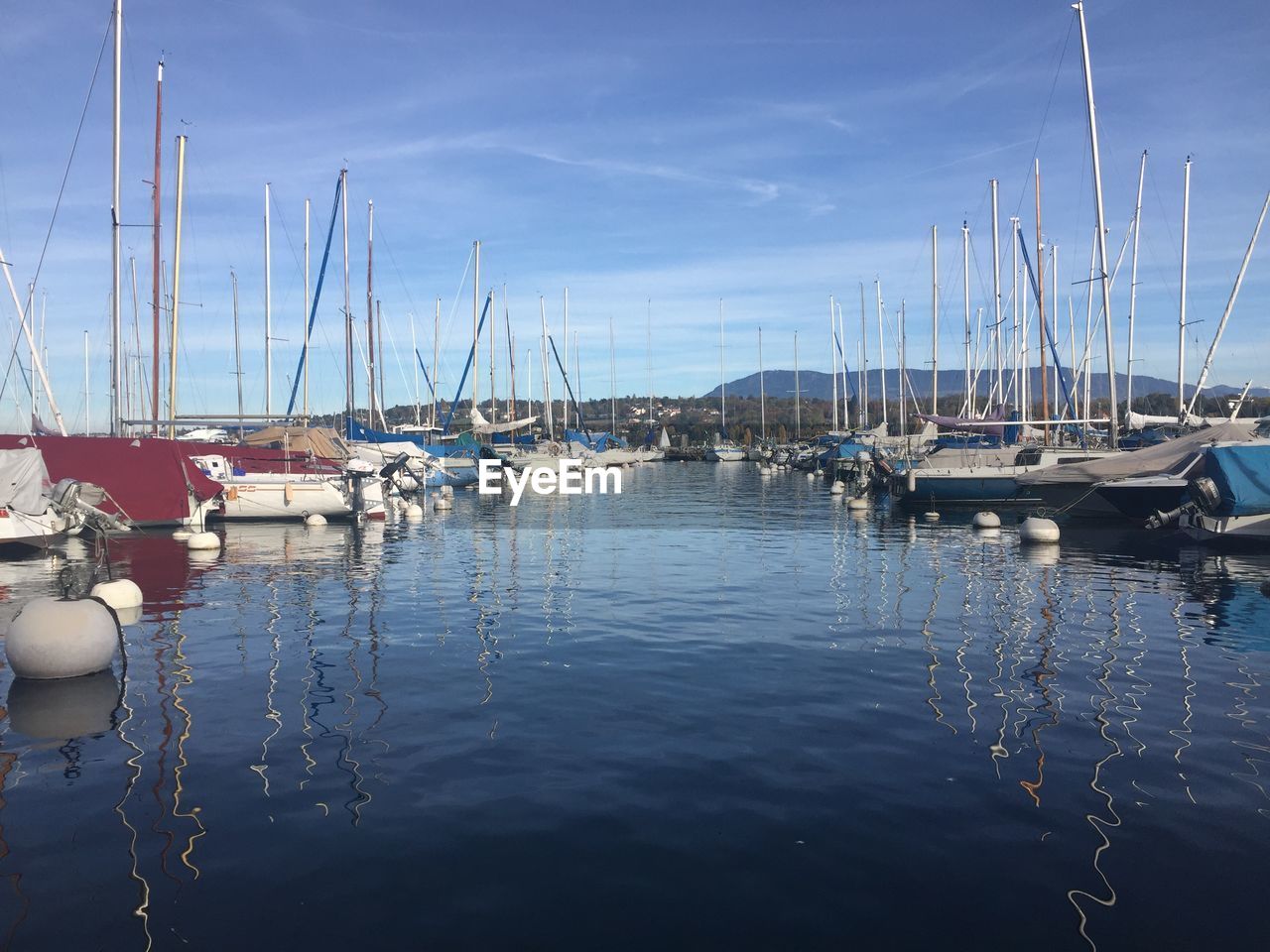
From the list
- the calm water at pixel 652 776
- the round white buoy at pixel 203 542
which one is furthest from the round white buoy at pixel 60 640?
the round white buoy at pixel 203 542

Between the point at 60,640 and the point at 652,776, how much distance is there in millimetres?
7937

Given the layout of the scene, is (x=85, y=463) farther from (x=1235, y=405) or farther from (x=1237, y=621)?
(x=1235, y=405)

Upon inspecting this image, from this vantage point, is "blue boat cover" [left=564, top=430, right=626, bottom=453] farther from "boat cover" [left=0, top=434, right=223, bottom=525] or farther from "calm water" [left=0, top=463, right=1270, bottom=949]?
"calm water" [left=0, top=463, right=1270, bottom=949]

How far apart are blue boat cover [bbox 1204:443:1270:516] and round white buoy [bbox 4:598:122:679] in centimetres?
2640

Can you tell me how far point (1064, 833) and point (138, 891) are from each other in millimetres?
6691

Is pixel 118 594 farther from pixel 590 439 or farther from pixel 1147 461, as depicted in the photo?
pixel 590 439

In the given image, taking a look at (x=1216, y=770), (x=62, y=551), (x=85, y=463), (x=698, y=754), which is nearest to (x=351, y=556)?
(x=62, y=551)

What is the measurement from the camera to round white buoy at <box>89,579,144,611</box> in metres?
17.0

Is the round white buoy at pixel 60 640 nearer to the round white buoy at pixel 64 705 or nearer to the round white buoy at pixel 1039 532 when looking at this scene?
the round white buoy at pixel 64 705

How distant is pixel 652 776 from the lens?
28.9 feet

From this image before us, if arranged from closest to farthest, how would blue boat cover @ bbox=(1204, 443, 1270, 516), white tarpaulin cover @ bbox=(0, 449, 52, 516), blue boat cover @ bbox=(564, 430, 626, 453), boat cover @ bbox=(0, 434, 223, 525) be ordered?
white tarpaulin cover @ bbox=(0, 449, 52, 516), blue boat cover @ bbox=(1204, 443, 1270, 516), boat cover @ bbox=(0, 434, 223, 525), blue boat cover @ bbox=(564, 430, 626, 453)

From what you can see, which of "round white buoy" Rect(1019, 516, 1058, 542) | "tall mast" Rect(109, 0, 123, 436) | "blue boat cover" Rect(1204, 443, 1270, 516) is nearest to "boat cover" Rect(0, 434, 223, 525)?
"tall mast" Rect(109, 0, 123, 436)

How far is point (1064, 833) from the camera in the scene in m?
7.40

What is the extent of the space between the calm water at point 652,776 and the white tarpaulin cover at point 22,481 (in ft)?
25.1
